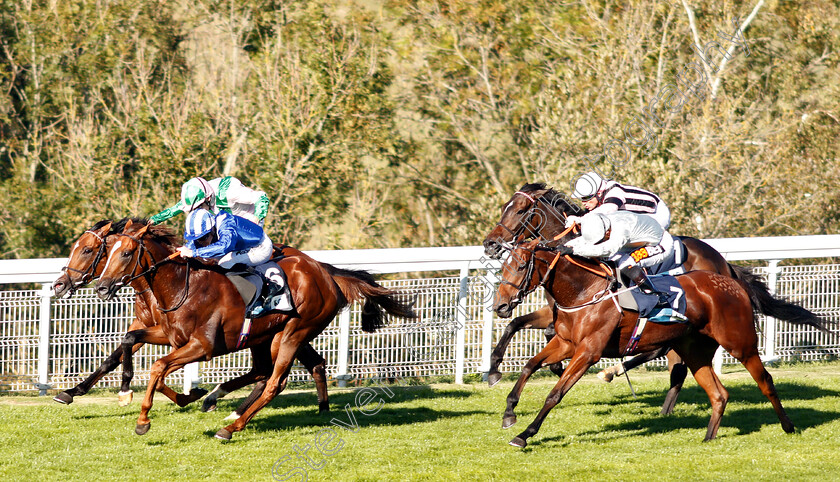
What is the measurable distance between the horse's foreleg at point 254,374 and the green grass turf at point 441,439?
0.55 feet

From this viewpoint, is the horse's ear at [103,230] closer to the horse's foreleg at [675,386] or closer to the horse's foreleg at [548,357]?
the horse's foreleg at [548,357]

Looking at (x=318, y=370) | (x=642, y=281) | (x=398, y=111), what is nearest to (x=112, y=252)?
(x=318, y=370)

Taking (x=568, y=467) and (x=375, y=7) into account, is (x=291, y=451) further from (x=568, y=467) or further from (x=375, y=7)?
(x=375, y=7)

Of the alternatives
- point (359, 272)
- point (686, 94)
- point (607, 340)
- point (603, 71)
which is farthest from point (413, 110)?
point (607, 340)

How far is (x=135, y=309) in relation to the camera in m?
6.77

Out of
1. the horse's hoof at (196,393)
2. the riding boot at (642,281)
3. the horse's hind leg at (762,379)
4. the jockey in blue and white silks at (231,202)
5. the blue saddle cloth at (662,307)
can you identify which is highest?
the jockey in blue and white silks at (231,202)

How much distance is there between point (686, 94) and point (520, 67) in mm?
4262

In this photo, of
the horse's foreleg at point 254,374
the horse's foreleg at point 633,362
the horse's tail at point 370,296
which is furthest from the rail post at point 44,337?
the horse's foreleg at point 633,362

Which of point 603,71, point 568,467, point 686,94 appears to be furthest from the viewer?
point 603,71

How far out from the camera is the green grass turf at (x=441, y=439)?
5.50 m

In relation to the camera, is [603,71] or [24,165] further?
[24,165]

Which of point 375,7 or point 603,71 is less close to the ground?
point 375,7

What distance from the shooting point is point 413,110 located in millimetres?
17719

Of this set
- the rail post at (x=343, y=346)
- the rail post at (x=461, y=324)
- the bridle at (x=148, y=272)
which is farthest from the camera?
the rail post at (x=461, y=324)
